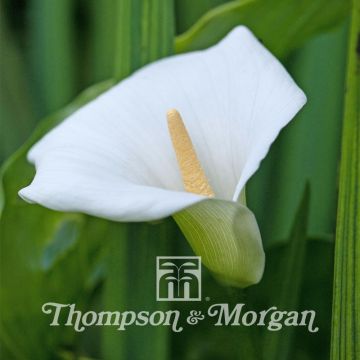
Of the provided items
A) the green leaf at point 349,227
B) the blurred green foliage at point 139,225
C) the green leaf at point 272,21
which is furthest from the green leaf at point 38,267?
the green leaf at point 349,227

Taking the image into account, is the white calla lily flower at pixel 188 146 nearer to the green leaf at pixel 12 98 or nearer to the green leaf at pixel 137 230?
the green leaf at pixel 137 230

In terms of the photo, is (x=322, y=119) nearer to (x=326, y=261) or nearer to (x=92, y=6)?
(x=326, y=261)

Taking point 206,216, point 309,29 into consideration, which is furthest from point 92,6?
point 206,216

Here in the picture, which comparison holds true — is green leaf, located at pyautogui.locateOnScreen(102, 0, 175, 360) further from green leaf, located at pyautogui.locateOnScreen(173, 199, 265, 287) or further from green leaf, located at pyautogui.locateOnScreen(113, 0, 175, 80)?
green leaf, located at pyautogui.locateOnScreen(173, 199, 265, 287)

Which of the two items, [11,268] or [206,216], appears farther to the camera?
[11,268]

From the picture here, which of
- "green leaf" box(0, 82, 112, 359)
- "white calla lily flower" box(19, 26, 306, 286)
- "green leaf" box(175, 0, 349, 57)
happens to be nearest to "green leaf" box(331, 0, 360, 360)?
"white calla lily flower" box(19, 26, 306, 286)

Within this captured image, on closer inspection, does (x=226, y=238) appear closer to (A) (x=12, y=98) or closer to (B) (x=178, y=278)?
(B) (x=178, y=278)
